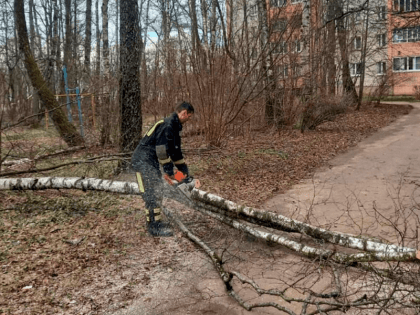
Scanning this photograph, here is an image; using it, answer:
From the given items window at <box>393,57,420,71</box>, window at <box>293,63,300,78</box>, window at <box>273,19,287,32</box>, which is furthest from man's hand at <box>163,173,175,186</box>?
window at <box>393,57,420,71</box>

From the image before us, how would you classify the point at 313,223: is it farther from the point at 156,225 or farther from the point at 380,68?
the point at 380,68

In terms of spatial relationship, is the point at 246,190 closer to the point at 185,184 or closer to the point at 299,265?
the point at 185,184

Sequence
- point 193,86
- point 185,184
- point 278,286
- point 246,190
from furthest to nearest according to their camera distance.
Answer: point 193,86
point 246,190
point 185,184
point 278,286

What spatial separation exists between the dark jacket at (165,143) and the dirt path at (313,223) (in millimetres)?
1171

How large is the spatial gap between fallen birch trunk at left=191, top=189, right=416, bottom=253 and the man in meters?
0.54

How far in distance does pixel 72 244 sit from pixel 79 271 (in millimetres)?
720

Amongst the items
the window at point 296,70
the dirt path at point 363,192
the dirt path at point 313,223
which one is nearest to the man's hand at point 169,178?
the dirt path at point 313,223

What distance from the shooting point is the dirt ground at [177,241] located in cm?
388

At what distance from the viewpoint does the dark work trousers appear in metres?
5.37

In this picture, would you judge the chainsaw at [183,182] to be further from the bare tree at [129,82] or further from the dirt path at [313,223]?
the bare tree at [129,82]

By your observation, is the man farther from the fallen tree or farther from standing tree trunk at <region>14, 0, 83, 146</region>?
standing tree trunk at <region>14, 0, 83, 146</region>

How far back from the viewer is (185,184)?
5.59 meters

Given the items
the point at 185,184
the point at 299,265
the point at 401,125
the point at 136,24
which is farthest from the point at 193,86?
the point at 401,125

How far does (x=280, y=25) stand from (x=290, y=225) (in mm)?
7796
